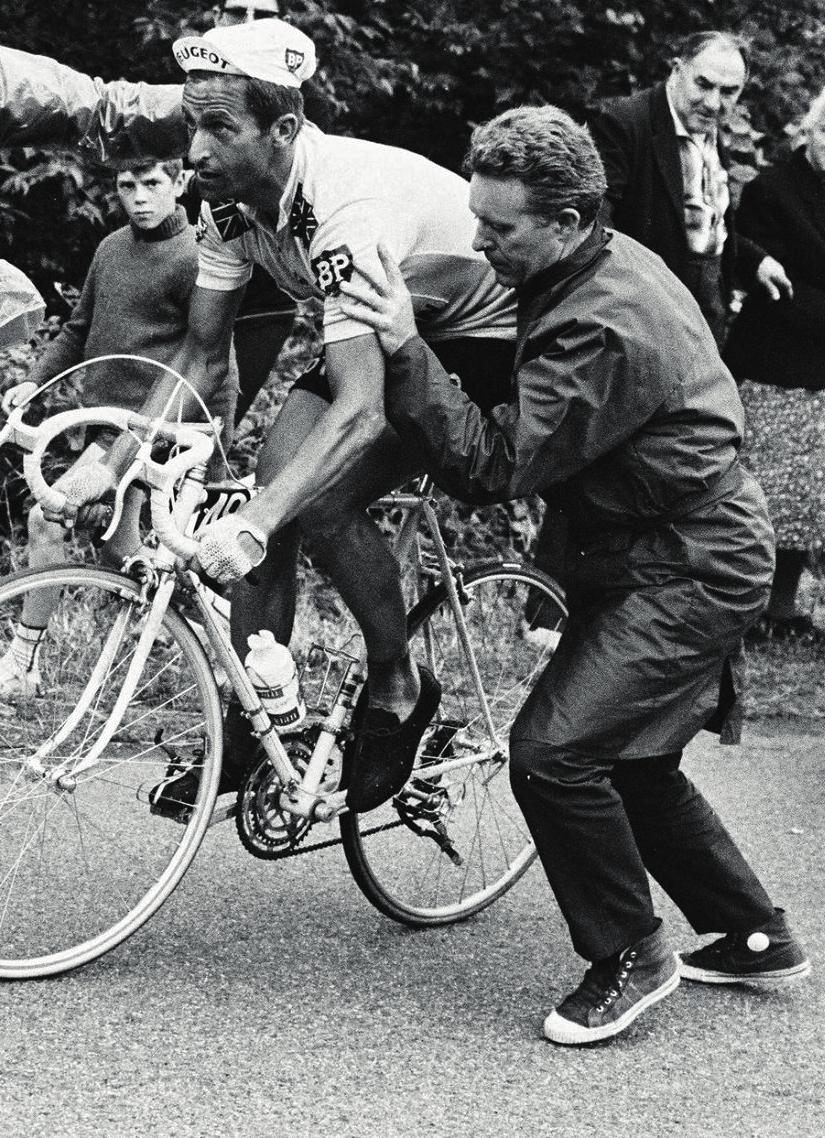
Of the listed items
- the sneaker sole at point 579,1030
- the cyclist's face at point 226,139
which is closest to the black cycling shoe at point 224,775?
the sneaker sole at point 579,1030

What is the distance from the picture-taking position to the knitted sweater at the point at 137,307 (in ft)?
18.0

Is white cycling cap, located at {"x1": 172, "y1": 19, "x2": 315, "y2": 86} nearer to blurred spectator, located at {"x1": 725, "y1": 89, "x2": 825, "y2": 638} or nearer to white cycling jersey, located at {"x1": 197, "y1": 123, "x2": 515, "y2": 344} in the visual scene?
white cycling jersey, located at {"x1": 197, "y1": 123, "x2": 515, "y2": 344}

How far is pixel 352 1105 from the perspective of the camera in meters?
3.26

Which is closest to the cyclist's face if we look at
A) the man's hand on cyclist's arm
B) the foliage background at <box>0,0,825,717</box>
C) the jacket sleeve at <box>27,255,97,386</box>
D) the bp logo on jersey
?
the bp logo on jersey

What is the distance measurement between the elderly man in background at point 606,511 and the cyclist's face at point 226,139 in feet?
1.31

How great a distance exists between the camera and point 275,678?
3.81 meters

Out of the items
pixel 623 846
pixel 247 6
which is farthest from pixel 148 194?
pixel 623 846

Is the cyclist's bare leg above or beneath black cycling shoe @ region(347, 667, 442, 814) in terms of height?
above

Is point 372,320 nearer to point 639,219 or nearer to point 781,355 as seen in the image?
point 639,219

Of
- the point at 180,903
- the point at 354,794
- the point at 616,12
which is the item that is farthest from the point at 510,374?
the point at 616,12

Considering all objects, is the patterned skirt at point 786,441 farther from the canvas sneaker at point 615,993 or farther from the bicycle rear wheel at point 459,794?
the canvas sneaker at point 615,993

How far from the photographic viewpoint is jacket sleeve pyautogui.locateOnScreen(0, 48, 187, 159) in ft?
14.7

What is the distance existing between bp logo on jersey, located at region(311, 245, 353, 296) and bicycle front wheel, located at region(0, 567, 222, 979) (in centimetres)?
76

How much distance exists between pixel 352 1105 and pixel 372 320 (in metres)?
1.49
